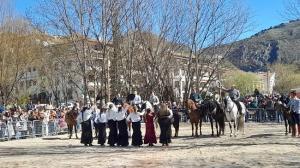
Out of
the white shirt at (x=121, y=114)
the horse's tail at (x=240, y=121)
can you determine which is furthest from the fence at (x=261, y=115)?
the white shirt at (x=121, y=114)

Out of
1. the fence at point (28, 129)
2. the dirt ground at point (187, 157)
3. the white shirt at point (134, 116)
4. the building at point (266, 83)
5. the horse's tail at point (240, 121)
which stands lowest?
the dirt ground at point (187, 157)

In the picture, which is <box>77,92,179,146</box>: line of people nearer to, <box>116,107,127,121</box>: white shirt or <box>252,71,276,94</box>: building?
<box>116,107,127,121</box>: white shirt

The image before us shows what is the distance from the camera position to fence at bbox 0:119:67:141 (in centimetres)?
3164

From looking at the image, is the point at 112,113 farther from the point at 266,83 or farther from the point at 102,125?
the point at 266,83

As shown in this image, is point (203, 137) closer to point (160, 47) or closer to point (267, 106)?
point (267, 106)

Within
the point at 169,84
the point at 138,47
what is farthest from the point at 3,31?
the point at 169,84

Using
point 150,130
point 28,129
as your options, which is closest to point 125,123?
point 150,130

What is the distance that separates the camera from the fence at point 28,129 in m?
31.6

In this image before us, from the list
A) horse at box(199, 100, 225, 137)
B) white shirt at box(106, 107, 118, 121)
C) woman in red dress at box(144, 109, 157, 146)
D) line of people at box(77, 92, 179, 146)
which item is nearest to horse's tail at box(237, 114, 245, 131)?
horse at box(199, 100, 225, 137)

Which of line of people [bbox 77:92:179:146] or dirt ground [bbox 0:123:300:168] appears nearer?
dirt ground [bbox 0:123:300:168]

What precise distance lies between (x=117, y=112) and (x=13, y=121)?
1045 cm

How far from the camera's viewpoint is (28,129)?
33.2 meters

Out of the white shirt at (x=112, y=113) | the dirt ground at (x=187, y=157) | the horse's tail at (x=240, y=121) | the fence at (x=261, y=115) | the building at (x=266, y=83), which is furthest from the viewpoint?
the building at (x=266, y=83)

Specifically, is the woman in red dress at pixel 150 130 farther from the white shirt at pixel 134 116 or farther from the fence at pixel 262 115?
the fence at pixel 262 115
